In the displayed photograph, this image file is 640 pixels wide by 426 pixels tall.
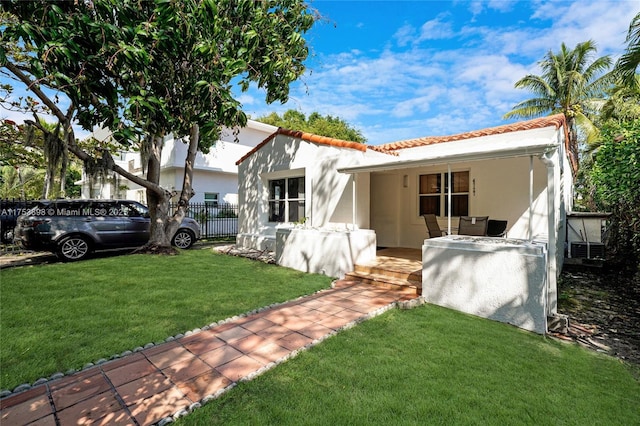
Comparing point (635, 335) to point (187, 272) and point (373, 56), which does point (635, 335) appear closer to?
point (187, 272)

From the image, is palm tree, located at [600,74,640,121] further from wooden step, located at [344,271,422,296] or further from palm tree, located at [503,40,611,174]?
wooden step, located at [344,271,422,296]

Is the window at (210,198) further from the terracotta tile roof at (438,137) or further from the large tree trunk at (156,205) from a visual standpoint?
the terracotta tile roof at (438,137)

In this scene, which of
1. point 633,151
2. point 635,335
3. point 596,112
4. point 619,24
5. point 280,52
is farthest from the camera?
point 596,112

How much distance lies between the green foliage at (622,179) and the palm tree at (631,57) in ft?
4.09

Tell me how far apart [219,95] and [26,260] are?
956cm

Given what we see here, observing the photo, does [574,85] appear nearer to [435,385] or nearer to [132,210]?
[435,385]

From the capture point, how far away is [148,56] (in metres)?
5.33

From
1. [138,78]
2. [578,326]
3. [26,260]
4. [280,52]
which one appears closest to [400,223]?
[578,326]

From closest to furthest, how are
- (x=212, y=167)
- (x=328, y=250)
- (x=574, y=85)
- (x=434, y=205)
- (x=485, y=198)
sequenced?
(x=328, y=250) → (x=485, y=198) → (x=434, y=205) → (x=212, y=167) → (x=574, y=85)

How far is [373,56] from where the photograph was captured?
13.3 m

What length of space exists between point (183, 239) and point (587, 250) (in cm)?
1510

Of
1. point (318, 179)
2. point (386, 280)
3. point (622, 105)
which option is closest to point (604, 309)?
point (386, 280)

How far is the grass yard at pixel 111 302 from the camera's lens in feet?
12.2

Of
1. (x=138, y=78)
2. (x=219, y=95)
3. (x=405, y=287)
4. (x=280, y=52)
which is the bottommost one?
(x=405, y=287)
